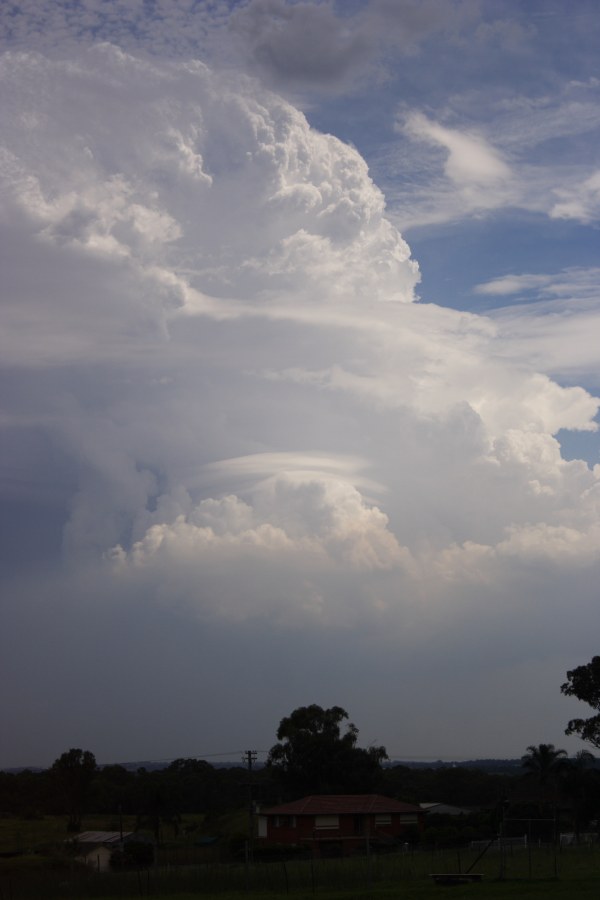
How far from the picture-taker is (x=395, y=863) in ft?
136

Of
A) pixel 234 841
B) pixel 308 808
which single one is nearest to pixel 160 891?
pixel 234 841

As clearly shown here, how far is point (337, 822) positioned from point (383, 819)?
126 inches

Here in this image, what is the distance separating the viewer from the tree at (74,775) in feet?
285

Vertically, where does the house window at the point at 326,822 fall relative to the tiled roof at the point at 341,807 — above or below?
below

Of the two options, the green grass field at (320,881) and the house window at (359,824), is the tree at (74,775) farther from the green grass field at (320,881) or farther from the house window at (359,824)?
the green grass field at (320,881)

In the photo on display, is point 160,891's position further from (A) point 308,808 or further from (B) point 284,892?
(A) point 308,808

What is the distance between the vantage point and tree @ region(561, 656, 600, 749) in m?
68.4

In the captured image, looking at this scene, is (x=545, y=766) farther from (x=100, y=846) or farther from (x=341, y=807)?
(x=100, y=846)

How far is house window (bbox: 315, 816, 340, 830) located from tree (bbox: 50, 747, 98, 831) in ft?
96.4

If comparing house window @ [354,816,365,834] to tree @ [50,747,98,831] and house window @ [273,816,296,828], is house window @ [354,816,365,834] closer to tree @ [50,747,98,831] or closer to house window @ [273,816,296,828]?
house window @ [273,816,296,828]

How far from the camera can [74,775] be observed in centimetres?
8675

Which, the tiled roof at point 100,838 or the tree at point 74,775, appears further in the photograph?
the tree at point 74,775

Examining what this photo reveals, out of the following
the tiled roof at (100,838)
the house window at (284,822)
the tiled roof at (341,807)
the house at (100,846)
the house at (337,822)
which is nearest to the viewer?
the house at (100,846)

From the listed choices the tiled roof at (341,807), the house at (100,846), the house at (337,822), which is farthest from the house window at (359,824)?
the house at (100,846)
